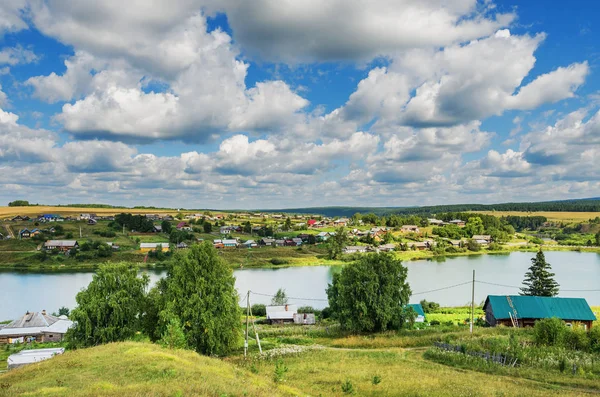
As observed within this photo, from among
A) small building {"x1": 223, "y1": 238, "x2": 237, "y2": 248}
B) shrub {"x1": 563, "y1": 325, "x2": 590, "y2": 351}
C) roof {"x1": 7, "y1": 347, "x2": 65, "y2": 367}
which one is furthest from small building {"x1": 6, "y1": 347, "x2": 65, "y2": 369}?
small building {"x1": 223, "y1": 238, "x2": 237, "y2": 248}

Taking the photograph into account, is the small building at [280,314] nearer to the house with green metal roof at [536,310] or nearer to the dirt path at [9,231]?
the house with green metal roof at [536,310]

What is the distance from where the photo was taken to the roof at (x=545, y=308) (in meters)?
32.7

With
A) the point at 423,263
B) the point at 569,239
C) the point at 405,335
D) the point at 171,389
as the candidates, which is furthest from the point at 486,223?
the point at 171,389

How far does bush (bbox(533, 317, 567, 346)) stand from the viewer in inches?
834

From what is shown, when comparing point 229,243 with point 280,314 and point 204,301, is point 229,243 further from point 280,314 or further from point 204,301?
point 204,301

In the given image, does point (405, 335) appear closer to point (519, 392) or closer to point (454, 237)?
point (519, 392)

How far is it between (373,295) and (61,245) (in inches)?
3487

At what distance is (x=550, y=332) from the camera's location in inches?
843

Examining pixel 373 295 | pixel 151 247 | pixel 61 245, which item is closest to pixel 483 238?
pixel 151 247

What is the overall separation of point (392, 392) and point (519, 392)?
4.49 meters

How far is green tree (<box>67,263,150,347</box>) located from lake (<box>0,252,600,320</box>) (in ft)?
105

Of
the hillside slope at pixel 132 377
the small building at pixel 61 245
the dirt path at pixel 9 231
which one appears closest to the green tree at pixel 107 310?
the hillside slope at pixel 132 377

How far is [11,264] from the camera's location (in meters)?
82.6

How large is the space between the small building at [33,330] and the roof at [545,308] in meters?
39.6
